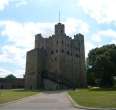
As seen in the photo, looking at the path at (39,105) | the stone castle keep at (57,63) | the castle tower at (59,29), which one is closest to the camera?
the path at (39,105)

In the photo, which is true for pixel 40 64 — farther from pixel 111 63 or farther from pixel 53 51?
pixel 111 63

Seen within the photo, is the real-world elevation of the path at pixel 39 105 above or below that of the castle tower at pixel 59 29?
below

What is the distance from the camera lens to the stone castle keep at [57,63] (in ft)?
289

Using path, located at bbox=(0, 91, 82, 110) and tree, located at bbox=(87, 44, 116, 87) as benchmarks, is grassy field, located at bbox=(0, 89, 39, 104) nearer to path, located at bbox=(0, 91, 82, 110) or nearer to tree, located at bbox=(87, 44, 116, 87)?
path, located at bbox=(0, 91, 82, 110)

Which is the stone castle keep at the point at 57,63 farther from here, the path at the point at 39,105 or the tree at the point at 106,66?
the path at the point at 39,105

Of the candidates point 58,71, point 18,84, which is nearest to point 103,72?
point 58,71

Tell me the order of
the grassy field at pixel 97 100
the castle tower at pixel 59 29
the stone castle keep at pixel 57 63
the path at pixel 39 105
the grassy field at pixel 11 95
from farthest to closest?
the castle tower at pixel 59 29, the stone castle keep at pixel 57 63, the grassy field at pixel 11 95, the grassy field at pixel 97 100, the path at pixel 39 105

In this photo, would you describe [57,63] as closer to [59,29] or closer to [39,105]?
[59,29]

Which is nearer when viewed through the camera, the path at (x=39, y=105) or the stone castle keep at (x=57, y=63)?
the path at (x=39, y=105)

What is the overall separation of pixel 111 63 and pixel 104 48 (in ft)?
30.7

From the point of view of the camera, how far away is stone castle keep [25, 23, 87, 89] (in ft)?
289

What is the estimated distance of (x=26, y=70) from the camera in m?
93.9

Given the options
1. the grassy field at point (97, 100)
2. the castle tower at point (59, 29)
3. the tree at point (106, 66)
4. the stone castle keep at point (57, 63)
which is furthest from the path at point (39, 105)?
the castle tower at point (59, 29)

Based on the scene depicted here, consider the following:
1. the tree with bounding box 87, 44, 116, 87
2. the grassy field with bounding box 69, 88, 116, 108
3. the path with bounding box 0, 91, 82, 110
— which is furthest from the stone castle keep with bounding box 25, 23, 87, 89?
the path with bounding box 0, 91, 82, 110
